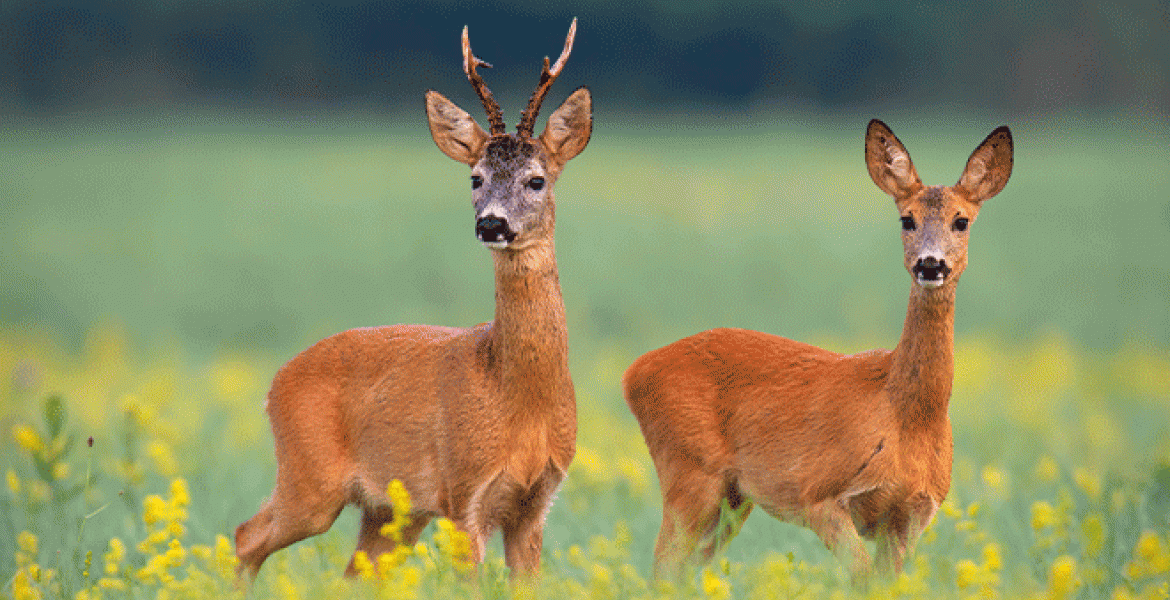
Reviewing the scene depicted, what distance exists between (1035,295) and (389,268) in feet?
25.3

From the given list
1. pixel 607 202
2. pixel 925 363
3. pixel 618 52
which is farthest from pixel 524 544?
pixel 618 52

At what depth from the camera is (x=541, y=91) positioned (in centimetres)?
547

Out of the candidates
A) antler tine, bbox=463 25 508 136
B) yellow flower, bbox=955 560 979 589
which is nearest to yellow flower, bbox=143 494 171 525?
antler tine, bbox=463 25 508 136

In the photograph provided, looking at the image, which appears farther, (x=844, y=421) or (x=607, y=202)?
(x=607, y=202)

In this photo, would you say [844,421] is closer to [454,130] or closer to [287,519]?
[454,130]

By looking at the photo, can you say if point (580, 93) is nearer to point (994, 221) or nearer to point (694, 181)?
point (994, 221)

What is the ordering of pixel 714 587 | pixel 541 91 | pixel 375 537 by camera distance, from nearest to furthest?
1. pixel 714 587
2. pixel 541 91
3. pixel 375 537

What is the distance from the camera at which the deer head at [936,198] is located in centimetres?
523

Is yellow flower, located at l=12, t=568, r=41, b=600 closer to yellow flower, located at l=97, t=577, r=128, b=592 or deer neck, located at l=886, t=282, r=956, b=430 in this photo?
yellow flower, located at l=97, t=577, r=128, b=592

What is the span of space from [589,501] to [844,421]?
2.88 metres

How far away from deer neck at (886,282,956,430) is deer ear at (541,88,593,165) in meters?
1.39

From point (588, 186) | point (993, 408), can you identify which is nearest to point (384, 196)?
point (588, 186)

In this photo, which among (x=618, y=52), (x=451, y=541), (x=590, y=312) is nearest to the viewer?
(x=451, y=541)

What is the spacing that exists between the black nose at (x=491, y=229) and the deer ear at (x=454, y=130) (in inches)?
18.9
